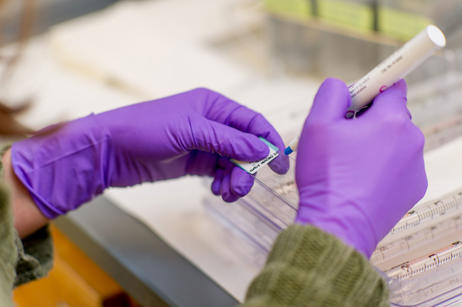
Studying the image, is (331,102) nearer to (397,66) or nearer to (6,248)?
(397,66)

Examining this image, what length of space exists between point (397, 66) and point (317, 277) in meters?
0.28

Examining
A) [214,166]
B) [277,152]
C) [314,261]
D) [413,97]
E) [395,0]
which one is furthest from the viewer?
[395,0]

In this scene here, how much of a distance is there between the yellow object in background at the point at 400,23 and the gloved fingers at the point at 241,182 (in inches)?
20.6

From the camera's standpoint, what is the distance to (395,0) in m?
1.26

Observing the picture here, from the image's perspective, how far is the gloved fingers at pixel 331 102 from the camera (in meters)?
0.79

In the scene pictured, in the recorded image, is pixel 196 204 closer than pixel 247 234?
No

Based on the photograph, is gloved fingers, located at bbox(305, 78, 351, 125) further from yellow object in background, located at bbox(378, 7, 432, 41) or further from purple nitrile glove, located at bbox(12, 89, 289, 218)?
yellow object in background, located at bbox(378, 7, 432, 41)

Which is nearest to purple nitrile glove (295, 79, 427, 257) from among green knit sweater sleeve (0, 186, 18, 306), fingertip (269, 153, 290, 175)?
fingertip (269, 153, 290, 175)

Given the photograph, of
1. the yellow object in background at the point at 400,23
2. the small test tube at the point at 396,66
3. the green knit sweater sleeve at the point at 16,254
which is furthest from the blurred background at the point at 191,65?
the small test tube at the point at 396,66

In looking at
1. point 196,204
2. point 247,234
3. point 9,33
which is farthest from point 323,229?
point 9,33

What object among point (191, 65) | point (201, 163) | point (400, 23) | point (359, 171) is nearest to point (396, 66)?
point (359, 171)

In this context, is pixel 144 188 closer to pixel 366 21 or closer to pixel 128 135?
pixel 128 135

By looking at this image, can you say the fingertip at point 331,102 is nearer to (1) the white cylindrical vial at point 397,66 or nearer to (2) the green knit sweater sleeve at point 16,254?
(1) the white cylindrical vial at point 397,66

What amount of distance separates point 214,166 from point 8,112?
37cm
